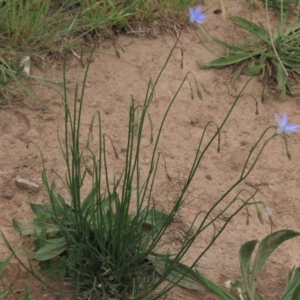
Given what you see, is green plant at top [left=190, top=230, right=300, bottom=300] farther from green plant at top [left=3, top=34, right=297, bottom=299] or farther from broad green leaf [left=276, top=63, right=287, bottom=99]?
broad green leaf [left=276, top=63, right=287, bottom=99]

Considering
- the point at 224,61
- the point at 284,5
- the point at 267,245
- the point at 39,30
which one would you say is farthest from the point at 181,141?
the point at 284,5

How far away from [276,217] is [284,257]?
21cm

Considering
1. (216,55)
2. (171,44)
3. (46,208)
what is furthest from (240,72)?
(46,208)

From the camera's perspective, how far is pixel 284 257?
241 centimetres

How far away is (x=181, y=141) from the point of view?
9.34 ft

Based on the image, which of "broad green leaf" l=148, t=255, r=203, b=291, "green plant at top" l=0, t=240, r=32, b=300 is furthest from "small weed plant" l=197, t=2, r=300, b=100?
"green plant at top" l=0, t=240, r=32, b=300

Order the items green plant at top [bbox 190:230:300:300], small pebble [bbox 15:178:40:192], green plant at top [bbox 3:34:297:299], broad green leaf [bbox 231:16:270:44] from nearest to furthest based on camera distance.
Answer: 1. green plant at top [bbox 3:34:297:299]
2. green plant at top [bbox 190:230:300:300]
3. small pebble [bbox 15:178:40:192]
4. broad green leaf [bbox 231:16:270:44]

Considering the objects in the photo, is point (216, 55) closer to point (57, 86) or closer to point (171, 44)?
point (171, 44)

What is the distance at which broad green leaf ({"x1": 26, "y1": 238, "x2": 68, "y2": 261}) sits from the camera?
86.0 inches

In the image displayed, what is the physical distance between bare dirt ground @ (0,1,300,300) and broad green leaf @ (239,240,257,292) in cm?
6

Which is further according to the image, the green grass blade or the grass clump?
the grass clump

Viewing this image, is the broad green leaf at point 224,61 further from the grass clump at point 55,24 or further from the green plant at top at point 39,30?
the green plant at top at point 39,30

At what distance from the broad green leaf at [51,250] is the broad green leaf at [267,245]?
656 millimetres

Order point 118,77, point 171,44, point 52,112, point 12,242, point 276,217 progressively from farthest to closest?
1. point 171,44
2. point 118,77
3. point 52,112
4. point 276,217
5. point 12,242
